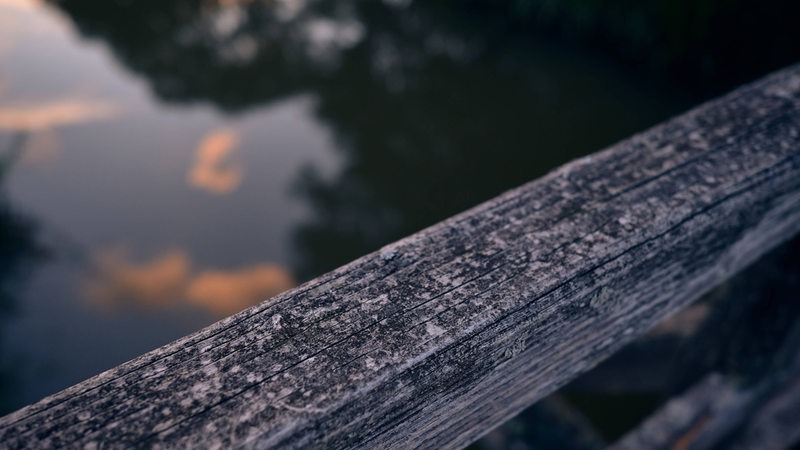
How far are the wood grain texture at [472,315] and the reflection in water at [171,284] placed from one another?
3.82 metres

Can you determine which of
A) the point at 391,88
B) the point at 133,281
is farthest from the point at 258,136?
the point at 133,281

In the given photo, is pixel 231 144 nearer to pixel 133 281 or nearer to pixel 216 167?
pixel 216 167

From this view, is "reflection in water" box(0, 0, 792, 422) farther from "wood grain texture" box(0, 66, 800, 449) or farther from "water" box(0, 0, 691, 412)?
"wood grain texture" box(0, 66, 800, 449)

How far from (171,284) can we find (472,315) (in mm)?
4363

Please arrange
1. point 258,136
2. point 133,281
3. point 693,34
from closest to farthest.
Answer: point 133,281, point 693,34, point 258,136

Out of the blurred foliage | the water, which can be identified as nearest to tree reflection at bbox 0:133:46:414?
the water

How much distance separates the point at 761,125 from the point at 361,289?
90cm

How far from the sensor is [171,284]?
446 centimetres

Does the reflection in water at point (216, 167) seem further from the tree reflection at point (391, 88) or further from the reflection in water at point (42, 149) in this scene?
the reflection in water at point (42, 149)

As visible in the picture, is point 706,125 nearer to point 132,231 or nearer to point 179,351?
point 179,351

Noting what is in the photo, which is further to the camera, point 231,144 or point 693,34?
point 231,144

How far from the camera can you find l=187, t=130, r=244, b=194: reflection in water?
5.24 m

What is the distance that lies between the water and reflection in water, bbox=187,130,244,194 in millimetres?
23

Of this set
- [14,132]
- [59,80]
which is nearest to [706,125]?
[14,132]
